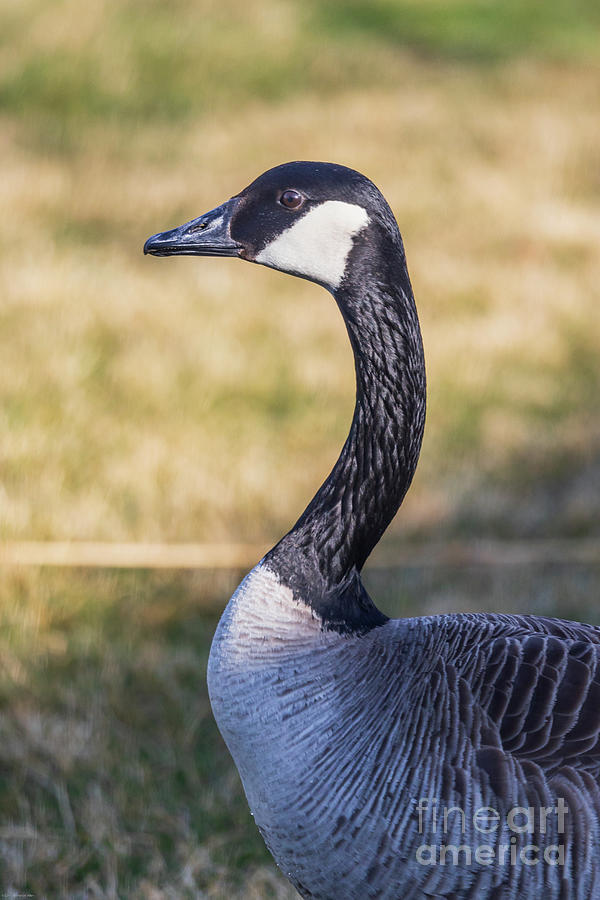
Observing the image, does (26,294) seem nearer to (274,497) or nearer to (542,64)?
(274,497)

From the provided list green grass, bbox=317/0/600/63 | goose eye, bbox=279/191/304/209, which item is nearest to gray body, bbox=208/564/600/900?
goose eye, bbox=279/191/304/209

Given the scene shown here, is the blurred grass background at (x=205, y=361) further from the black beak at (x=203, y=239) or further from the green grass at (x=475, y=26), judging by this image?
the black beak at (x=203, y=239)

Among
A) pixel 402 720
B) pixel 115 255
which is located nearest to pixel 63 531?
pixel 402 720

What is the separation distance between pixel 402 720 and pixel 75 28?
9.51m

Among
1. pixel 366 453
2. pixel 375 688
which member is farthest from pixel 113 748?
pixel 366 453

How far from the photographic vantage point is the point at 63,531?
396 cm

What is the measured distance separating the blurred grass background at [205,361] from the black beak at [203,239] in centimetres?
150

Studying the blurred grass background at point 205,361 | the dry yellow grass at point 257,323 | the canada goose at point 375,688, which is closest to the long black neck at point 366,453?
the canada goose at point 375,688

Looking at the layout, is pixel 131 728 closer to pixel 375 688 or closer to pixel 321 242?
pixel 375 688

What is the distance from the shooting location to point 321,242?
199 centimetres

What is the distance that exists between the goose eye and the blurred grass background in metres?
1.61

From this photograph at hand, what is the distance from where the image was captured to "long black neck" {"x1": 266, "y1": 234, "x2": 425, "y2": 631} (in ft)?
6.54

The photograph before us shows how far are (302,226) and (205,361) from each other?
11.3 feet

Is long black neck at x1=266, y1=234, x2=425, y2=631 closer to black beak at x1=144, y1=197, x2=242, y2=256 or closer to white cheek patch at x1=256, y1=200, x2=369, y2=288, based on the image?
white cheek patch at x1=256, y1=200, x2=369, y2=288
